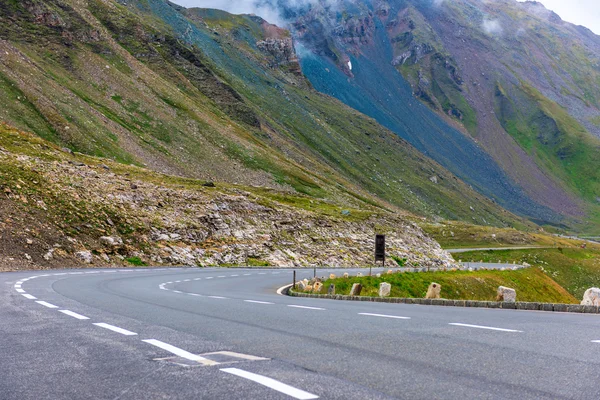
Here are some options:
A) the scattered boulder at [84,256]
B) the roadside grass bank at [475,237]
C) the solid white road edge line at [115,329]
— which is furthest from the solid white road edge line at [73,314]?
the roadside grass bank at [475,237]

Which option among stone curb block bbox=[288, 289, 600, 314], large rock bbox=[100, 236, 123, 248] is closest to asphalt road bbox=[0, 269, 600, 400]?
stone curb block bbox=[288, 289, 600, 314]

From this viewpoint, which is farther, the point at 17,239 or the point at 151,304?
the point at 17,239

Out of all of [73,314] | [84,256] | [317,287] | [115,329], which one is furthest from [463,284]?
[115,329]

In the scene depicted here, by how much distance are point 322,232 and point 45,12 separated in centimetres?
7517

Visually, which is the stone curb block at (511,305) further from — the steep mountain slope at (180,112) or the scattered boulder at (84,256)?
the steep mountain slope at (180,112)

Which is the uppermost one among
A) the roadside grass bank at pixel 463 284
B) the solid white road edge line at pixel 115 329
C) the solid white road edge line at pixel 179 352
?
the solid white road edge line at pixel 179 352

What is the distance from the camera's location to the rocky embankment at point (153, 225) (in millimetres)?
38438

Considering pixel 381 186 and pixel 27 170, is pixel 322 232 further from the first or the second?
pixel 381 186

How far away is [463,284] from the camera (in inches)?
1743

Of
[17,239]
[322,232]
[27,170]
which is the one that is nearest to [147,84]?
[322,232]

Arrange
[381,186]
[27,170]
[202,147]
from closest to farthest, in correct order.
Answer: [27,170] → [202,147] → [381,186]

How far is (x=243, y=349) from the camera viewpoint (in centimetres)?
830

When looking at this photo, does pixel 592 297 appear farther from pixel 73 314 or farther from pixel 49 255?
pixel 49 255

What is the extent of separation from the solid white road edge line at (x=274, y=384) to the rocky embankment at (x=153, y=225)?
102 feet
